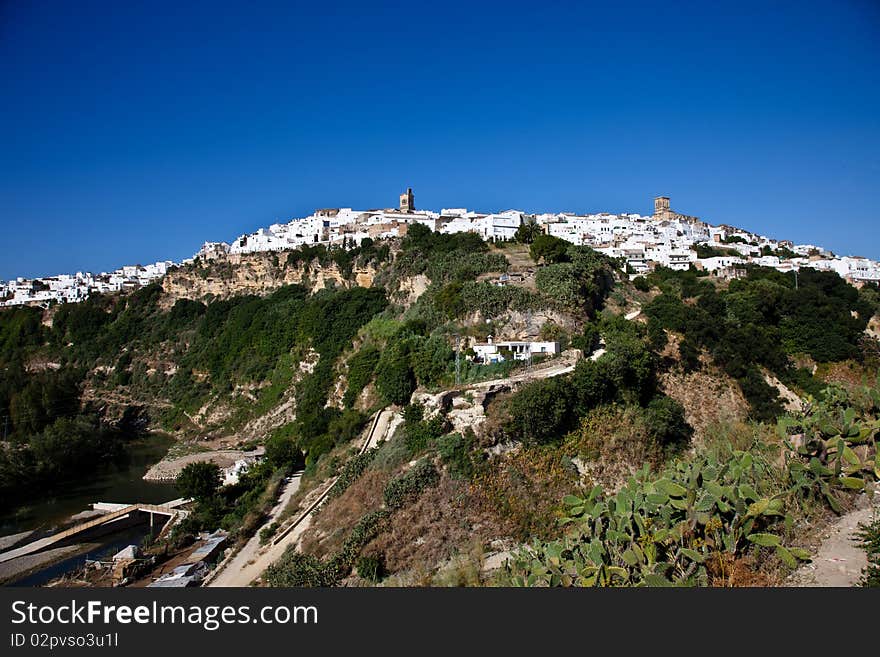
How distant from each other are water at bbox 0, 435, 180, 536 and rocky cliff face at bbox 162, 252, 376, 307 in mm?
13422

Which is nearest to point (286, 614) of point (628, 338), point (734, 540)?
point (734, 540)

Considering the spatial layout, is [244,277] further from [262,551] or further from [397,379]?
[262,551]

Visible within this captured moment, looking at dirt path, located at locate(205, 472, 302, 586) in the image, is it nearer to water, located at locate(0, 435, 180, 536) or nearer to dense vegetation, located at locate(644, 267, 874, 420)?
water, located at locate(0, 435, 180, 536)

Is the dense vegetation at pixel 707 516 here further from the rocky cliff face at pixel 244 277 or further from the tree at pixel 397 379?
the rocky cliff face at pixel 244 277

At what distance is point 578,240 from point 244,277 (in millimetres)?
23724

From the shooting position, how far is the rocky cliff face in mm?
34031

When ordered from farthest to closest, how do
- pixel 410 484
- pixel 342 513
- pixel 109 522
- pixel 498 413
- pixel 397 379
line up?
1. pixel 109 522
2. pixel 397 379
3. pixel 498 413
4. pixel 342 513
5. pixel 410 484

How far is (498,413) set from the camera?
13.2 m

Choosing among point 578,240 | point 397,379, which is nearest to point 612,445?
point 397,379

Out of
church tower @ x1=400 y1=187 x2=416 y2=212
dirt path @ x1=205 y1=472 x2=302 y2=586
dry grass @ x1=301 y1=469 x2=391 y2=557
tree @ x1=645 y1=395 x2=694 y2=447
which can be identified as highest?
church tower @ x1=400 y1=187 x2=416 y2=212

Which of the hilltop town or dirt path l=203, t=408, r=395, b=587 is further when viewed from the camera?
the hilltop town

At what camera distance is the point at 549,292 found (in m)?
19.0

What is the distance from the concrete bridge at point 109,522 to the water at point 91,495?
1.30 m

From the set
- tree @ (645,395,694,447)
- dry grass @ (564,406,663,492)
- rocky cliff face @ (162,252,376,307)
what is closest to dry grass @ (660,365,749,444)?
tree @ (645,395,694,447)
